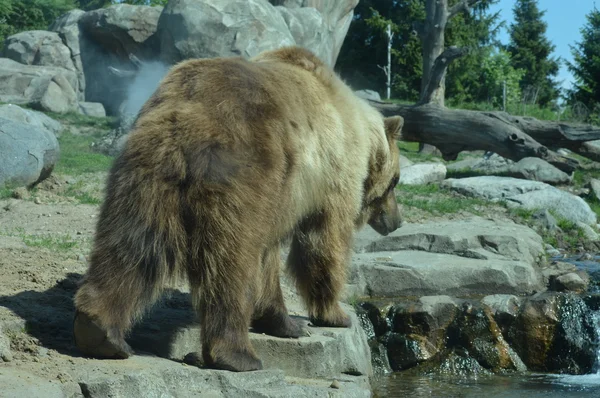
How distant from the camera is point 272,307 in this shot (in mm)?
5461

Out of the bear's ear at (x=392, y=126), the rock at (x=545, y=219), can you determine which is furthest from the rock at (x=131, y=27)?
the bear's ear at (x=392, y=126)

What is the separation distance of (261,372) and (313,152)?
137 cm

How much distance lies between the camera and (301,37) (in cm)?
2245

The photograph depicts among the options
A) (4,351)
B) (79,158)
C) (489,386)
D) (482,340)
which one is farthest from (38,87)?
(4,351)

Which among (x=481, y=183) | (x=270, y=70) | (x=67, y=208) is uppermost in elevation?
(x=270, y=70)

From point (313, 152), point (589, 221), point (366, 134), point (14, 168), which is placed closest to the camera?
point (313, 152)

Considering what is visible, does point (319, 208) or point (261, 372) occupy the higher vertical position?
point (319, 208)

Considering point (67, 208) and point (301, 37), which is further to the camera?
point (301, 37)

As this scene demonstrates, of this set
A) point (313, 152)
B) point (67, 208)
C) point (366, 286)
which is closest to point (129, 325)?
point (313, 152)

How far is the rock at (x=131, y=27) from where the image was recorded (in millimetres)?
21984

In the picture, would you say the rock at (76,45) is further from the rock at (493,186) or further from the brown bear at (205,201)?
the brown bear at (205,201)

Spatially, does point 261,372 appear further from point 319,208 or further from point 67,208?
point 67,208

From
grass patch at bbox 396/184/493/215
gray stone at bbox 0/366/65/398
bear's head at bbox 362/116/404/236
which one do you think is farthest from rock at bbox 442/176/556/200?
gray stone at bbox 0/366/65/398

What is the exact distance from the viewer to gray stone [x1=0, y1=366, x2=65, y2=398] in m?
3.47
